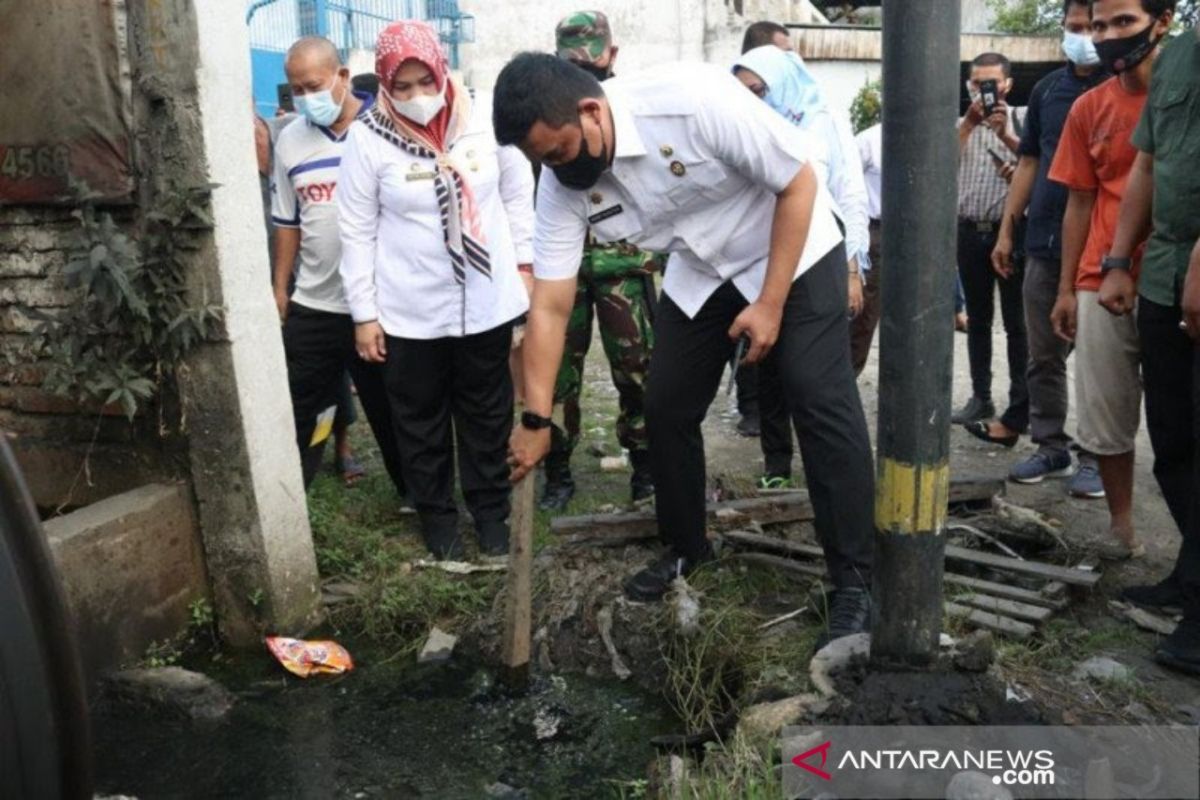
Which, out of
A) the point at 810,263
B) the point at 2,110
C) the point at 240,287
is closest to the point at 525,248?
the point at 240,287

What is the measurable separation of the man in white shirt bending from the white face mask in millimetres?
882

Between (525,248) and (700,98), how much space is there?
1.47m

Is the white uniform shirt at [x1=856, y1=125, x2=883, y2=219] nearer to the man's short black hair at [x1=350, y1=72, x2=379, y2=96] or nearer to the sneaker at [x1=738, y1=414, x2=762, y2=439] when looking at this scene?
the sneaker at [x1=738, y1=414, x2=762, y2=439]

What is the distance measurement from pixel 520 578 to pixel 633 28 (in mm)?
14391

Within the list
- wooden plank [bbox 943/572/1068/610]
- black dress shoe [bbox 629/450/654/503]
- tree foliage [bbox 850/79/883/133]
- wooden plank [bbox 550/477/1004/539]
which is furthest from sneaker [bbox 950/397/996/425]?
tree foliage [bbox 850/79/883/133]

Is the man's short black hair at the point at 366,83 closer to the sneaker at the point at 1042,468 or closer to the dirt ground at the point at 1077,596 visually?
the dirt ground at the point at 1077,596

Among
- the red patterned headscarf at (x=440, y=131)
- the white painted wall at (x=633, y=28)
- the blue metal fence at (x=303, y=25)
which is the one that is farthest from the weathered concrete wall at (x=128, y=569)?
the white painted wall at (x=633, y=28)

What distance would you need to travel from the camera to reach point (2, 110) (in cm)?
376

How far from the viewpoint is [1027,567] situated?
3.66 metres

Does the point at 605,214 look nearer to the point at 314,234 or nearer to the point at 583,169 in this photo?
the point at 583,169

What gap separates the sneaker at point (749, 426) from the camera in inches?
237

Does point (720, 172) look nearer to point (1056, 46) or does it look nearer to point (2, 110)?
point (2, 110)

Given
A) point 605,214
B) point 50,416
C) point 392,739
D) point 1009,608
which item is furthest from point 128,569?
point 1009,608

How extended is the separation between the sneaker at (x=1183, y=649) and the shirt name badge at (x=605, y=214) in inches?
75.7
